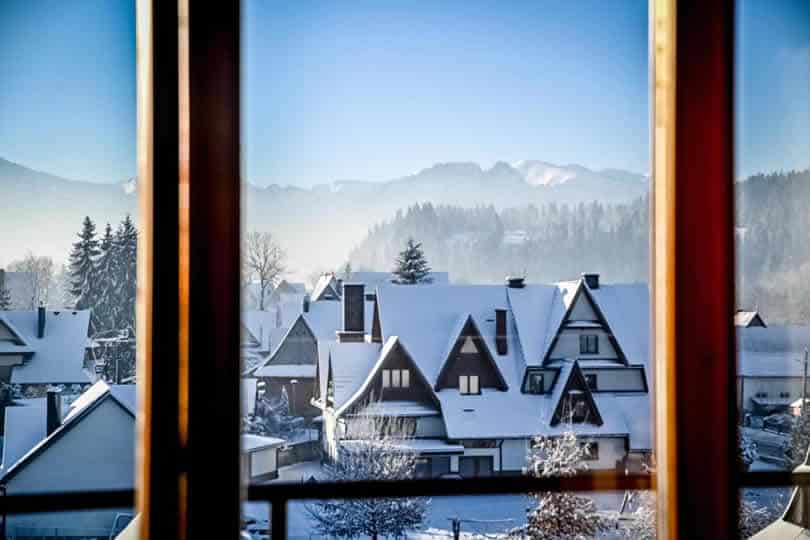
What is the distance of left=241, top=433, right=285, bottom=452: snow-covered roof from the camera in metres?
2.20

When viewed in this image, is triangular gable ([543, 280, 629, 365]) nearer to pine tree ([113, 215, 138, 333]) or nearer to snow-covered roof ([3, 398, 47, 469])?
pine tree ([113, 215, 138, 333])

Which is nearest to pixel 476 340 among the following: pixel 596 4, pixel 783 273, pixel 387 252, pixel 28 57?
pixel 387 252

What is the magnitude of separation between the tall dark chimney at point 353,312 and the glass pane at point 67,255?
2.11 feet

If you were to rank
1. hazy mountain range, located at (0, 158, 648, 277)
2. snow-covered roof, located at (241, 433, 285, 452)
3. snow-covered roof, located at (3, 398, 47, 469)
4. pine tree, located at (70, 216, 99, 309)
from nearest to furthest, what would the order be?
snow-covered roof, located at (3, 398, 47, 469), pine tree, located at (70, 216, 99, 309), snow-covered roof, located at (241, 433, 285, 452), hazy mountain range, located at (0, 158, 648, 277)

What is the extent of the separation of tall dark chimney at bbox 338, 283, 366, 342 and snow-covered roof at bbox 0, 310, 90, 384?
76 centimetres

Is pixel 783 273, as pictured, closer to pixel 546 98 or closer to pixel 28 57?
pixel 546 98

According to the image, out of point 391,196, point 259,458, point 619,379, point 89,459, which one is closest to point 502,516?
point 619,379

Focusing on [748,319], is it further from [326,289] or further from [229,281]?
[229,281]

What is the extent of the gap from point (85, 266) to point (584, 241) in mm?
1498

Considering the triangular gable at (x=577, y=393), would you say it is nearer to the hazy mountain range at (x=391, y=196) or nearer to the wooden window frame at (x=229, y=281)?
the wooden window frame at (x=229, y=281)

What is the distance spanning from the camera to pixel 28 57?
183cm

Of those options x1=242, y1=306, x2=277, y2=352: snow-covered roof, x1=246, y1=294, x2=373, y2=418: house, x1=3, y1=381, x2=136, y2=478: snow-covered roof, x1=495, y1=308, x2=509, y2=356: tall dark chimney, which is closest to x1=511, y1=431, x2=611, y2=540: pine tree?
x1=495, y1=308, x2=509, y2=356: tall dark chimney

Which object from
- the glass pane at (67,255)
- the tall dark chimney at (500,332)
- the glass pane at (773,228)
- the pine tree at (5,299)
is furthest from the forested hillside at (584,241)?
the pine tree at (5,299)

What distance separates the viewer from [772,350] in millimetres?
2303
